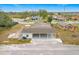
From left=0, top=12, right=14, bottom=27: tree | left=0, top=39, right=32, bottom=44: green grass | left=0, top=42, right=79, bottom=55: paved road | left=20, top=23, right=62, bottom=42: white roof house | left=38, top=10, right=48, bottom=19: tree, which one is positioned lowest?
left=0, top=42, right=79, bottom=55: paved road

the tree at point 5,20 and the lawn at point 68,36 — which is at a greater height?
the tree at point 5,20

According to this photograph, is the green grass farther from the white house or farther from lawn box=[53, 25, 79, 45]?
lawn box=[53, 25, 79, 45]

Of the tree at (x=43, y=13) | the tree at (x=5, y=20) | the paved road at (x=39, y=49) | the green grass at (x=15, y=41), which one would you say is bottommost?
the paved road at (x=39, y=49)

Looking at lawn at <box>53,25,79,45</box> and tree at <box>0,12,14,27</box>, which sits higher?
tree at <box>0,12,14,27</box>

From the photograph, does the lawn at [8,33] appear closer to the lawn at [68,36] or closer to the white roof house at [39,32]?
the white roof house at [39,32]

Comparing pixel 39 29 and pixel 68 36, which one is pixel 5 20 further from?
pixel 68 36

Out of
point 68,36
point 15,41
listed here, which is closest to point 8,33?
point 15,41

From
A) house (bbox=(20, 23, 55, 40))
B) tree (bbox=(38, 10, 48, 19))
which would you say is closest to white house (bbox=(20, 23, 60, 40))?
house (bbox=(20, 23, 55, 40))

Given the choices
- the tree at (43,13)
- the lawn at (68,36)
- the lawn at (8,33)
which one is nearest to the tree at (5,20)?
the lawn at (8,33)
